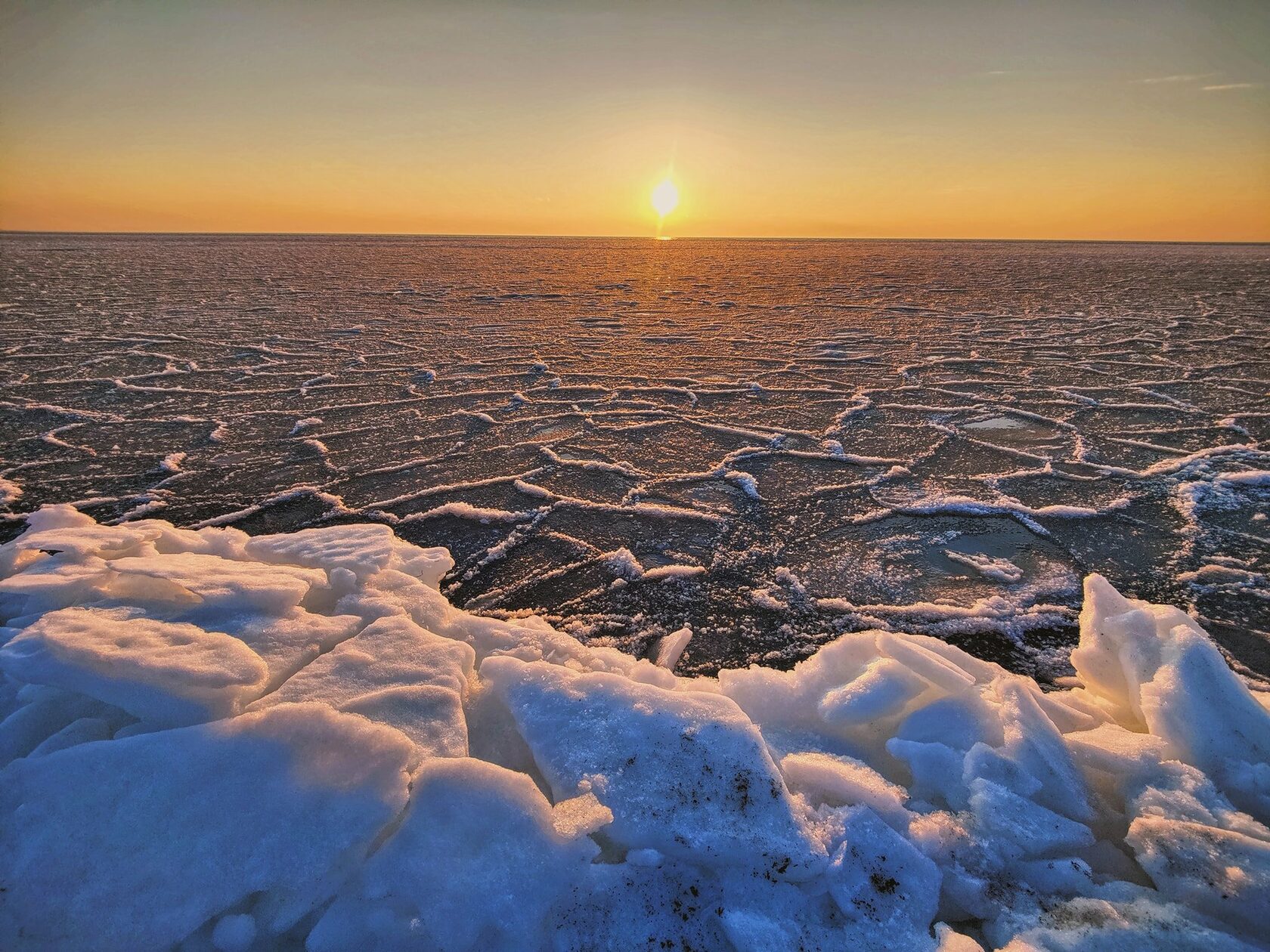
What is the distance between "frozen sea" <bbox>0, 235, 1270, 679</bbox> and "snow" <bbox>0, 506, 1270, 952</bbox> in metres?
0.52

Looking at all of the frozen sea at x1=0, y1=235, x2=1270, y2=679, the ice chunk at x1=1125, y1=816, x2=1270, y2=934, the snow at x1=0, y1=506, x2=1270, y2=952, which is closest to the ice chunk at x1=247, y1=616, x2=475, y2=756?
the snow at x1=0, y1=506, x2=1270, y2=952

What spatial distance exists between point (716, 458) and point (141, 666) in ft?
8.94

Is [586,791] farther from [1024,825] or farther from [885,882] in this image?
[1024,825]

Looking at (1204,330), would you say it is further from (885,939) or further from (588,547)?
(885,939)

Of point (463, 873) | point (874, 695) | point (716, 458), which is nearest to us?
point (463, 873)

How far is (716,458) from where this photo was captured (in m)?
3.48

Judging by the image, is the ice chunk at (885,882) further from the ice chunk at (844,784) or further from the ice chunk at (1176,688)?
the ice chunk at (1176,688)

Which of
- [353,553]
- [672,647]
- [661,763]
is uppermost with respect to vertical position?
[353,553]

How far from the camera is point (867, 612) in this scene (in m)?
2.11

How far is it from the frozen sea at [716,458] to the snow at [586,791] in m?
0.52

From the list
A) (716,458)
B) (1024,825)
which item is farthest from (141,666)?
(716,458)

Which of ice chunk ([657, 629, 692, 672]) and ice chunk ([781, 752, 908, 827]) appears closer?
ice chunk ([781, 752, 908, 827])

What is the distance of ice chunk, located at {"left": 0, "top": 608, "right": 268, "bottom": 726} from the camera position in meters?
1.22

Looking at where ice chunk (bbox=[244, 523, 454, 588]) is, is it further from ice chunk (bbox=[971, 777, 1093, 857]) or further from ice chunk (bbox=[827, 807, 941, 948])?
ice chunk (bbox=[971, 777, 1093, 857])
